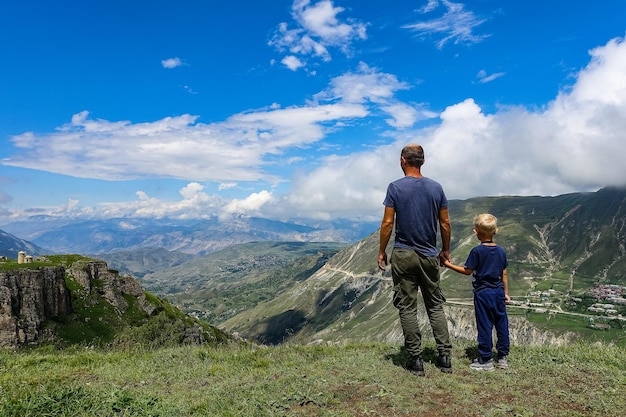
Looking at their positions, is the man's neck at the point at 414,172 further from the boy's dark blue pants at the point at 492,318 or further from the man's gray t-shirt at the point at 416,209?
the boy's dark blue pants at the point at 492,318

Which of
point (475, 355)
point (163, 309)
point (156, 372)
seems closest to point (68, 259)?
point (163, 309)

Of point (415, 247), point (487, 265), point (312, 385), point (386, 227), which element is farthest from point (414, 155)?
point (312, 385)

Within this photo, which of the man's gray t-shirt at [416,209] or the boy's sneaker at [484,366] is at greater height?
the man's gray t-shirt at [416,209]

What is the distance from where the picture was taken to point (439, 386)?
319 inches

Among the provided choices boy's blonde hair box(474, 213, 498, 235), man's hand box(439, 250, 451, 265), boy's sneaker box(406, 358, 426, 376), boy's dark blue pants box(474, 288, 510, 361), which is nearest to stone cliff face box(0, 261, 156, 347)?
boy's sneaker box(406, 358, 426, 376)

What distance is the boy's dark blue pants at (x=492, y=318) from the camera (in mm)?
9556

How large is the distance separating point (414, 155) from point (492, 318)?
486 centimetres

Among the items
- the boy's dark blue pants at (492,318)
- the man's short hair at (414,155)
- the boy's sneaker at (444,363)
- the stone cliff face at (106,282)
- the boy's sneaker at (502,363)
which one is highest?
the man's short hair at (414,155)

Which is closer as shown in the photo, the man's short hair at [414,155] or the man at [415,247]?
the man at [415,247]

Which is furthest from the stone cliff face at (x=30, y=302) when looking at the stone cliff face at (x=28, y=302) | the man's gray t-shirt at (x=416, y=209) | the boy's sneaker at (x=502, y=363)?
the boy's sneaker at (x=502, y=363)

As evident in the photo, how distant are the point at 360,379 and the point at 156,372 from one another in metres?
5.69

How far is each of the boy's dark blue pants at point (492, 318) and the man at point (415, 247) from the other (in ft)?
3.29

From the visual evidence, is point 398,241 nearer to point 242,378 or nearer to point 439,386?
point 439,386

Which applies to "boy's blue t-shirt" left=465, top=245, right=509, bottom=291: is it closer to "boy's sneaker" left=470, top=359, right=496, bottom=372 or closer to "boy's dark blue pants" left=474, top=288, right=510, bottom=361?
"boy's dark blue pants" left=474, top=288, right=510, bottom=361
